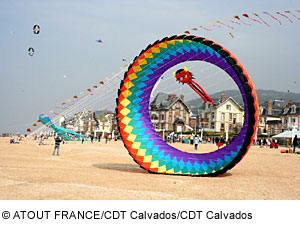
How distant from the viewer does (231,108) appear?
A: 74812mm

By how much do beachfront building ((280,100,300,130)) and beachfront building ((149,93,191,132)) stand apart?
20.9m

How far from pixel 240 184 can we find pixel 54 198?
5.91m

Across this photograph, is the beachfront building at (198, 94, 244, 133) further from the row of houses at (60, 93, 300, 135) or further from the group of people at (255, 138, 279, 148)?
the group of people at (255, 138, 279, 148)

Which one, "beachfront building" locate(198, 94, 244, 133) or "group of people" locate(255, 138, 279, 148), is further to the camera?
"beachfront building" locate(198, 94, 244, 133)

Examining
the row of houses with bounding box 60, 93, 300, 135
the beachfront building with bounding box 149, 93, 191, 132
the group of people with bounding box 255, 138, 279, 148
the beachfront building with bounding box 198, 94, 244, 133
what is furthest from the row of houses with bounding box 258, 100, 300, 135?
the group of people with bounding box 255, 138, 279, 148

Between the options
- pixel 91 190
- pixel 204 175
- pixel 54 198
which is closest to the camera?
pixel 54 198

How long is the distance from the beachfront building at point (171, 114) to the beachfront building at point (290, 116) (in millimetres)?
20943

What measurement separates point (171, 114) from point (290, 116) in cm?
2604

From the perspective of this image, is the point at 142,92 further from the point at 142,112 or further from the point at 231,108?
the point at 231,108

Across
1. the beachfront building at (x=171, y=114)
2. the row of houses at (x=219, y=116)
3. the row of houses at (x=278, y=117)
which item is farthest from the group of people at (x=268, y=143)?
the beachfront building at (x=171, y=114)

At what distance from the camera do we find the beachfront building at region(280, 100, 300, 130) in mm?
70562

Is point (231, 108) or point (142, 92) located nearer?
point (142, 92)

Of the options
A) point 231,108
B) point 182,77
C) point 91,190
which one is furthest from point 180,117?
point 91,190

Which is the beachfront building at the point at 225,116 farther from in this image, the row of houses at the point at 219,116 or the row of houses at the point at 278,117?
the row of houses at the point at 278,117
